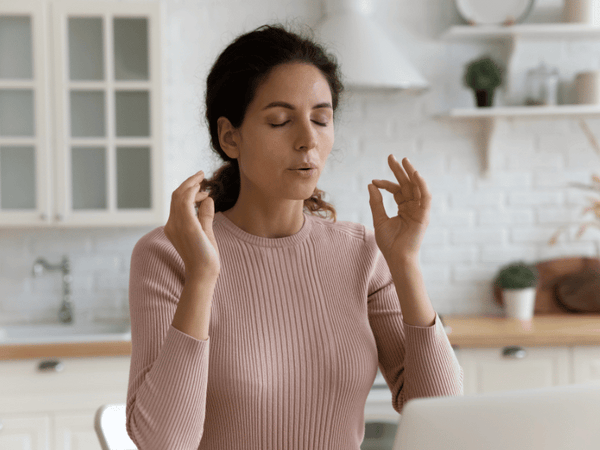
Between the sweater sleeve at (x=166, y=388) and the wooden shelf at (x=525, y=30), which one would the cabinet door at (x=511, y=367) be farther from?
the sweater sleeve at (x=166, y=388)

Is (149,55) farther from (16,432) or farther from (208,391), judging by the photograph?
(208,391)

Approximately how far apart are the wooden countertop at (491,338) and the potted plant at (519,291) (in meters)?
0.08

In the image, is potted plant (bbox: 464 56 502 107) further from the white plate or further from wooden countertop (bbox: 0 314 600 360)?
wooden countertop (bbox: 0 314 600 360)

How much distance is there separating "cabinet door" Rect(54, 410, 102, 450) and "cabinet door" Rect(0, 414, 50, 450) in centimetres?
4

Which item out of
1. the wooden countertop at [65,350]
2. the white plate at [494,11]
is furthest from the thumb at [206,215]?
the white plate at [494,11]

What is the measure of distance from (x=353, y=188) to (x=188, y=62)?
100 cm

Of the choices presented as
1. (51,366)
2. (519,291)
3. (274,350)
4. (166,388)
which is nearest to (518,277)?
(519,291)

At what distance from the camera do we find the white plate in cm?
265

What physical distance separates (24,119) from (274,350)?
190cm

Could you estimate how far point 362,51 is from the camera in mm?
2414

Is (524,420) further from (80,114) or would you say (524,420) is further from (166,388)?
(80,114)

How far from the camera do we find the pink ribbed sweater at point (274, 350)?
882 mm

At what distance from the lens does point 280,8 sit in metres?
2.75

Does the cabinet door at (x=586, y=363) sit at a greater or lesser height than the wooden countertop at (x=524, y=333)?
lesser
